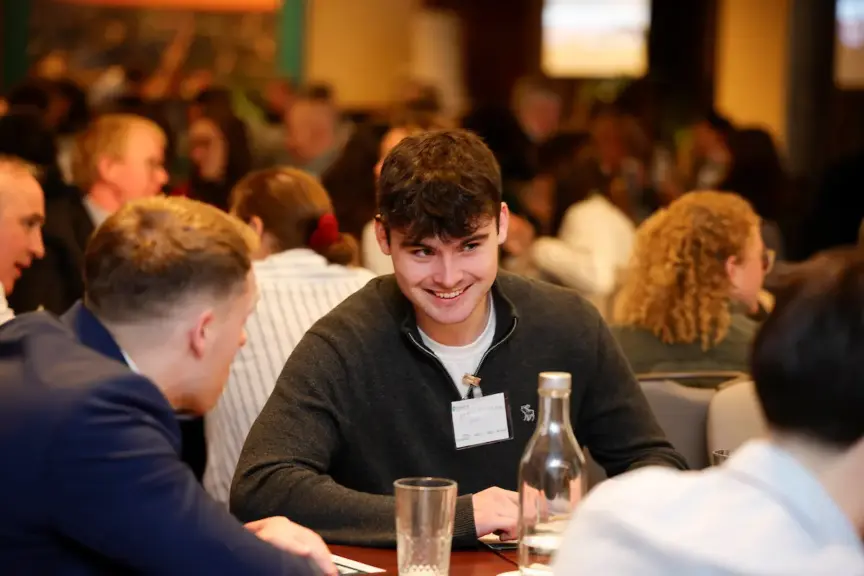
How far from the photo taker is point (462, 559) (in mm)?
2127

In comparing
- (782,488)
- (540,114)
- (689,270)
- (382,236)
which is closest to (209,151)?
(540,114)

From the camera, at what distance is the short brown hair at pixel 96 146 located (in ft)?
17.0

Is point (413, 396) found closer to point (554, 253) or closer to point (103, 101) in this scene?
point (554, 253)

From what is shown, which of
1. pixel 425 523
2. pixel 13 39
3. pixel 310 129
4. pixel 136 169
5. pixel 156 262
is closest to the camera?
pixel 156 262

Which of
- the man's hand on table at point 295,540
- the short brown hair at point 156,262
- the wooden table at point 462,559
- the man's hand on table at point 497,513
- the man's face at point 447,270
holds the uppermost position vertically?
the short brown hair at point 156,262

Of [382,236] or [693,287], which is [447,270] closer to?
[382,236]

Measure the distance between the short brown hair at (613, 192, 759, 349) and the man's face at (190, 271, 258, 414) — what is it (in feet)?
6.89

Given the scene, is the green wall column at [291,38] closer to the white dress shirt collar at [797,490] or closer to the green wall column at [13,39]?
the green wall column at [13,39]

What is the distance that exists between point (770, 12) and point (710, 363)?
692cm

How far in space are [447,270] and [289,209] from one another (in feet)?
4.87

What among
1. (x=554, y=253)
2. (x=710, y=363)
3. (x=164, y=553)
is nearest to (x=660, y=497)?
(x=164, y=553)

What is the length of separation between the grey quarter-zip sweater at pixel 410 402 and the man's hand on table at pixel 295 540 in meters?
0.26

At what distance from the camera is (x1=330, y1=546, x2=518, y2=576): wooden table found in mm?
2059

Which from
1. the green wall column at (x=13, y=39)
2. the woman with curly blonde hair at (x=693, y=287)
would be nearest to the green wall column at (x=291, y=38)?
the green wall column at (x=13, y=39)
